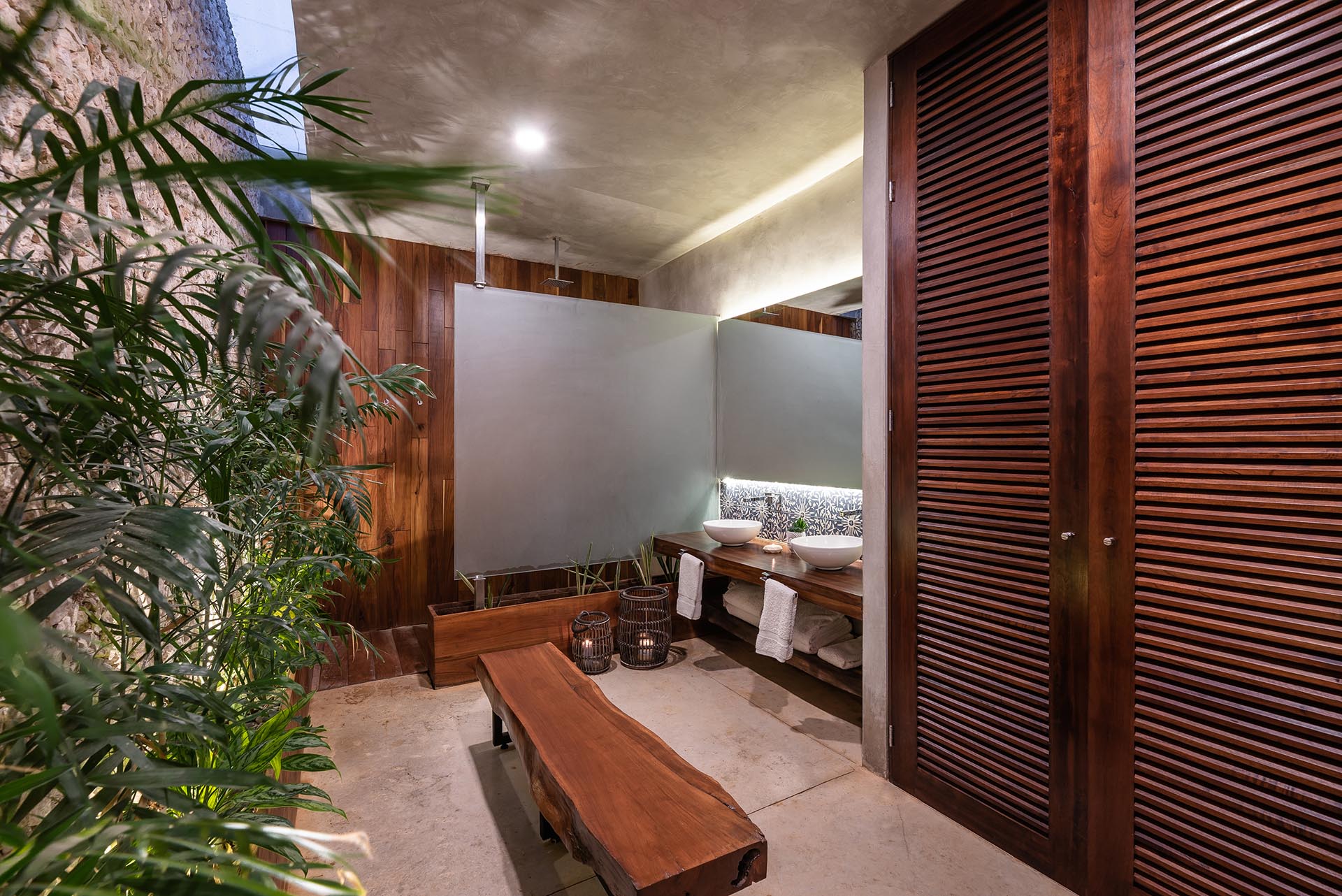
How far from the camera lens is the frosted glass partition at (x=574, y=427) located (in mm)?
3582

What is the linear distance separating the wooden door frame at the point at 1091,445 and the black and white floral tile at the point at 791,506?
1.45 meters

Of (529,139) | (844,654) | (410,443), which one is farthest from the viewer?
(410,443)

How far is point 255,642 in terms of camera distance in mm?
1320

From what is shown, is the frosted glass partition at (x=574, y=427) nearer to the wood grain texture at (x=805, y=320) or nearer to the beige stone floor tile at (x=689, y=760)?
the wood grain texture at (x=805, y=320)

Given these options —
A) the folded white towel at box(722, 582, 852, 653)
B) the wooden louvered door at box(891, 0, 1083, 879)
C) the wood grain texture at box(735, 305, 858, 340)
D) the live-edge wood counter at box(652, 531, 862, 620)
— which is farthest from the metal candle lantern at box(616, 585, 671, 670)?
the wood grain texture at box(735, 305, 858, 340)

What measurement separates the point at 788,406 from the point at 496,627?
2.16 metres

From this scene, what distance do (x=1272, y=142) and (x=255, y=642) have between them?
257 cm

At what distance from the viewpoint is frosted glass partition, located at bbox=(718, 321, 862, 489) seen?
3.23 m

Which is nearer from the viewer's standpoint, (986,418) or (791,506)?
(986,418)

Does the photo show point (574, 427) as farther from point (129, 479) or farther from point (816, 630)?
point (129, 479)

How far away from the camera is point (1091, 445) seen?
5.57 feet

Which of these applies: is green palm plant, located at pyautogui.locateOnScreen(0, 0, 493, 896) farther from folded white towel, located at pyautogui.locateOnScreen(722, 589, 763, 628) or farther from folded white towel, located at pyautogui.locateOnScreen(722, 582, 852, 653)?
folded white towel, located at pyautogui.locateOnScreen(722, 589, 763, 628)

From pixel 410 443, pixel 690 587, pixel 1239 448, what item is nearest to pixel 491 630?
pixel 690 587

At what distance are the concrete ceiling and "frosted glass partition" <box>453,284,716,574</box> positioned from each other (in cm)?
79
